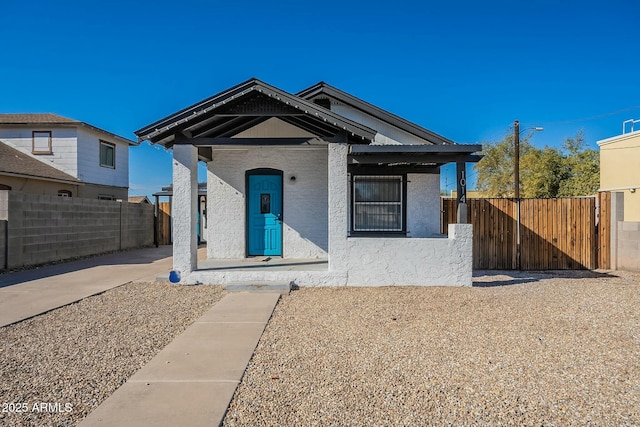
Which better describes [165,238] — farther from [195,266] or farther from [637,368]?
[637,368]

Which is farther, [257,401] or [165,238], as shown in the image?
[165,238]

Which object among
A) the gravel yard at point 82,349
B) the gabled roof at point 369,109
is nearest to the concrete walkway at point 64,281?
the gravel yard at point 82,349

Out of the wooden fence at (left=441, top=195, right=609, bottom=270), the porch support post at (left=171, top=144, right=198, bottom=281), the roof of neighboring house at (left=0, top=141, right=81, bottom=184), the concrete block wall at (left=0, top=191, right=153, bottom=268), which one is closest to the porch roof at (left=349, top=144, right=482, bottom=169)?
the wooden fence at (left=441, top=195, right=609, bottom=270)

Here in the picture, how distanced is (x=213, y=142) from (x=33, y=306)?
4376 millimetres

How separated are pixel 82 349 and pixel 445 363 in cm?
416

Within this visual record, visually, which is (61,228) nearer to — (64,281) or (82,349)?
(64,281)

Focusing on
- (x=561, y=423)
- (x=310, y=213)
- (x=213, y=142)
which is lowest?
(x=561, y=423)

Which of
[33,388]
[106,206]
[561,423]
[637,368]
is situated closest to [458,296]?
[637,368]

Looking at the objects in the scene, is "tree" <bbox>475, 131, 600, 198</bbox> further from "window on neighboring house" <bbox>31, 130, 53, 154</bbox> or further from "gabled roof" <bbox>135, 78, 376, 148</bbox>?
"window on neighboring house" <bbox>31, 130, 53, 154</bbox>

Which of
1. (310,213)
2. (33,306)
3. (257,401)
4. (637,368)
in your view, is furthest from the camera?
(310,213)

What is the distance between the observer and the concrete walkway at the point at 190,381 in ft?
10.5

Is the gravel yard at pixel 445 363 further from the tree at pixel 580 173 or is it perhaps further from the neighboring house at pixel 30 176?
the tree at pixel 580 173

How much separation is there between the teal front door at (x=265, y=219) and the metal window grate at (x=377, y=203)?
2123mm

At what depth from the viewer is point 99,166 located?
67.6 feet
